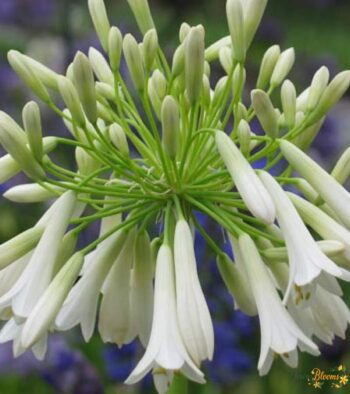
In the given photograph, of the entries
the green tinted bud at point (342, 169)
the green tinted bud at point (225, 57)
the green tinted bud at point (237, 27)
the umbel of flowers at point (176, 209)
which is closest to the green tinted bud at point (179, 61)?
the umbel of flowers at point (176, 209)

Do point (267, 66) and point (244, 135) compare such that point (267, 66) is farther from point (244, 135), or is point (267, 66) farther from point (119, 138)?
point (119, 138)

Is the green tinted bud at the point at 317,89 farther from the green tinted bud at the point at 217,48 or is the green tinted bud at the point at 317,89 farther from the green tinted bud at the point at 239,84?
the green tinted bud at the point at 217,48

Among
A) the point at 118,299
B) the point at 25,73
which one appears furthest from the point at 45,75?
the point at 118,299

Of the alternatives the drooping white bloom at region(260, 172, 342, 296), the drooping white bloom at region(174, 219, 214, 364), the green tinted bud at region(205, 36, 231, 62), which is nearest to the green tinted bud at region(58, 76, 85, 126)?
the drooping white bloom at region(174, 219, 214, 364)

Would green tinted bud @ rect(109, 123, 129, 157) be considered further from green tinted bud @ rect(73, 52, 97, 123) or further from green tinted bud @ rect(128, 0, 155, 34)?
green tinted bud @ rect(128, 0, 155, 34)

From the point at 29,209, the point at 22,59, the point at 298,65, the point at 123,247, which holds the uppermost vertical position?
the point at 22,59

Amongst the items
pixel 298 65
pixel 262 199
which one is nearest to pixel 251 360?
pixel 262 199

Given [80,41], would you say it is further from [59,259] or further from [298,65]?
[59,259]
